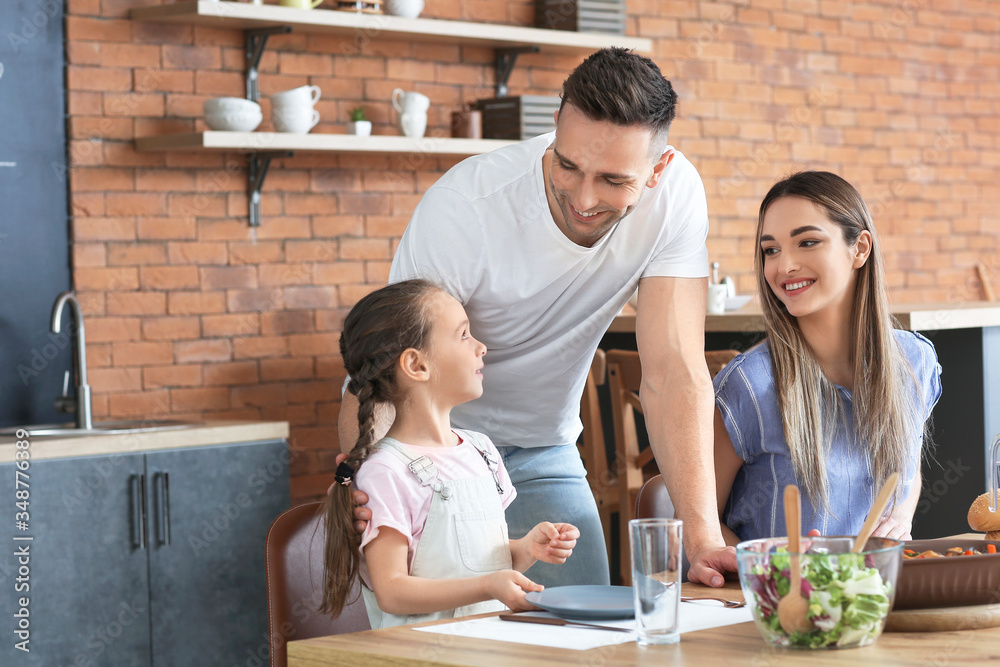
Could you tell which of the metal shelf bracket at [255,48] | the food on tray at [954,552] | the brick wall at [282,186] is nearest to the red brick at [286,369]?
the brick wall at [282,186]

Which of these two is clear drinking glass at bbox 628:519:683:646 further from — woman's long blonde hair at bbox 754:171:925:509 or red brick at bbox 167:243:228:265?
red brick at bbox 167:243:228:265

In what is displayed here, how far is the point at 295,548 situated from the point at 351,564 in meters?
0.10

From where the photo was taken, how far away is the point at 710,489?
165cm

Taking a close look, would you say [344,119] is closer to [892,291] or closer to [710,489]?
[710,489]

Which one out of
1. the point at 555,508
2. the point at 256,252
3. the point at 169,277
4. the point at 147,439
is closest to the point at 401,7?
the point at 256,252

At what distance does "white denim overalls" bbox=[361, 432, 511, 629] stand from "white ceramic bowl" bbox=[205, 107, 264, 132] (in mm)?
1991

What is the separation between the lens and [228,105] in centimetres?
323

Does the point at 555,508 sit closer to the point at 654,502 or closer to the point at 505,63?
the point at 654,502

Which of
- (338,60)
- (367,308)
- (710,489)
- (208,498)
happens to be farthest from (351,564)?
(338,60)

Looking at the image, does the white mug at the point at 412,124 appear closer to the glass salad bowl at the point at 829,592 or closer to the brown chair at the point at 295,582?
the brown chair at the point at 295,582

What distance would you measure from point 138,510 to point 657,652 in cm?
203

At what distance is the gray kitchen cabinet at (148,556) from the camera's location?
264 cm

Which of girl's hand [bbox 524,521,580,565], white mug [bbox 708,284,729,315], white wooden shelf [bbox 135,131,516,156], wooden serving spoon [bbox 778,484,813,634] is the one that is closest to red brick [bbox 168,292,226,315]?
white wooden shelf [bbox 135,131,516,156]

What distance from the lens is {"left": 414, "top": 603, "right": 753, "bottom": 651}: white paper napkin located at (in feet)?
3.59
